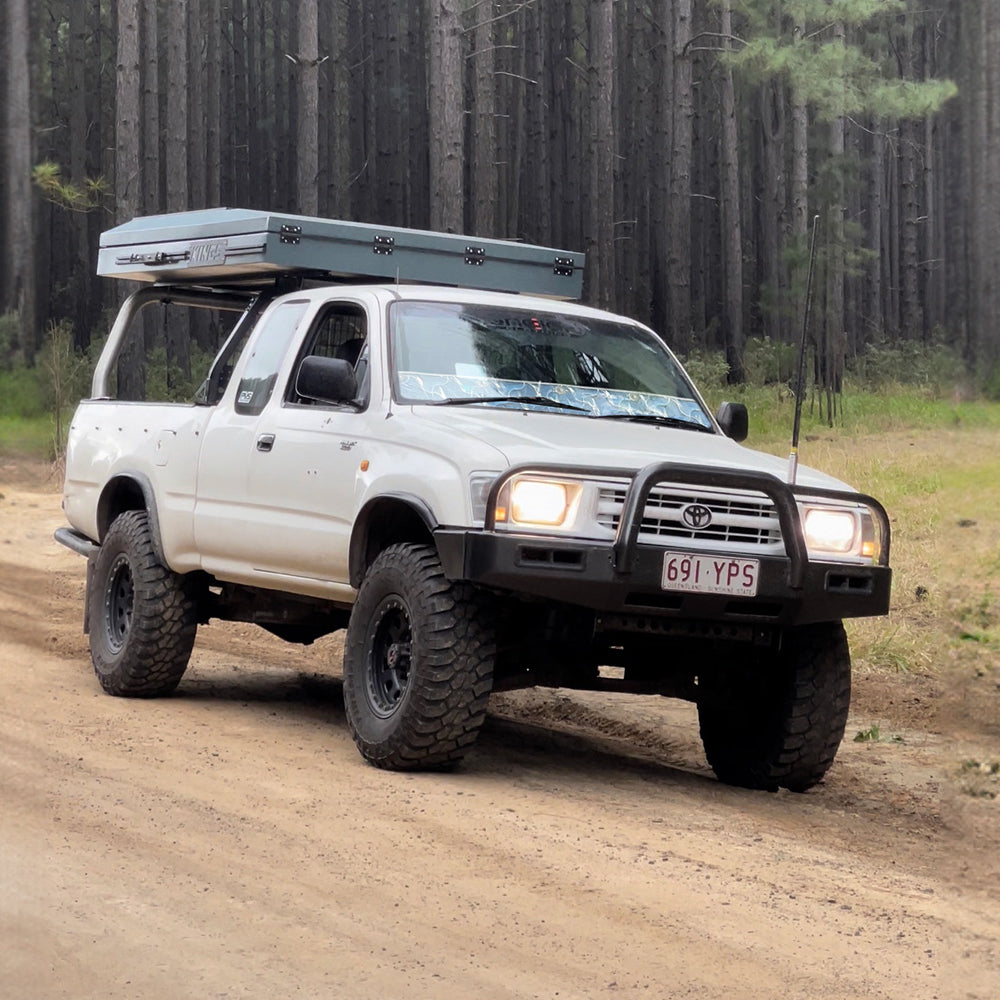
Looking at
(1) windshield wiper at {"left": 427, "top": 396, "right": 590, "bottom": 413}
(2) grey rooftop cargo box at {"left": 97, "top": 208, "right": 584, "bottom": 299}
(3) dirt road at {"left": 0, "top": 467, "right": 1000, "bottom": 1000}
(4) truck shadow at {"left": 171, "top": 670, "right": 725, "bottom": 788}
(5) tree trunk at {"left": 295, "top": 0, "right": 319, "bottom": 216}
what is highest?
(5) tree trunk at {"left": 295, "top": 0, "right": 319, "bottom": 216}

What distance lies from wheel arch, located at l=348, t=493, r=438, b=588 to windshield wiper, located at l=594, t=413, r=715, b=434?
97 cm

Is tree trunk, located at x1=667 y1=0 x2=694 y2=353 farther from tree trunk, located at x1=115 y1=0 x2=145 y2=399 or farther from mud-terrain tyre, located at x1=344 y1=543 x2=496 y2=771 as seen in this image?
mud-terrain tyre, located at x1=344 y1=543 x2=496 y2=771

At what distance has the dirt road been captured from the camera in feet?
14.1


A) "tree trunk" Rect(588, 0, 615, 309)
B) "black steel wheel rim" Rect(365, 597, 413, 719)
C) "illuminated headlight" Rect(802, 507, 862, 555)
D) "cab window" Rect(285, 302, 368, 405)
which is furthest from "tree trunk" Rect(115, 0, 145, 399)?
"illuminated headlight" Rect(802, 507, 862, 555)

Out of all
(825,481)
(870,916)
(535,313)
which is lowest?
(870,916)

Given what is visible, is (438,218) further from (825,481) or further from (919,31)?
(919,31)

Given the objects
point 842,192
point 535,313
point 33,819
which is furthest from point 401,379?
point 842,192

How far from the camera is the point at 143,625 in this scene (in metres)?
8.70

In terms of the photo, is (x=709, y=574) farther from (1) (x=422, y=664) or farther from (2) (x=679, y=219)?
(2) (x=679, y=219)

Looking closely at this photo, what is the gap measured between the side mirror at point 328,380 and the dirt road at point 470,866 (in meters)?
1.52

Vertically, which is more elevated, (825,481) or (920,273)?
(920,273)

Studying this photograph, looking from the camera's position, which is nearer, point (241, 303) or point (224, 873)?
point (224, 873)

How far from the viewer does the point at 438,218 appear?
20.1 metres

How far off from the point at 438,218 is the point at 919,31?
129 feet
